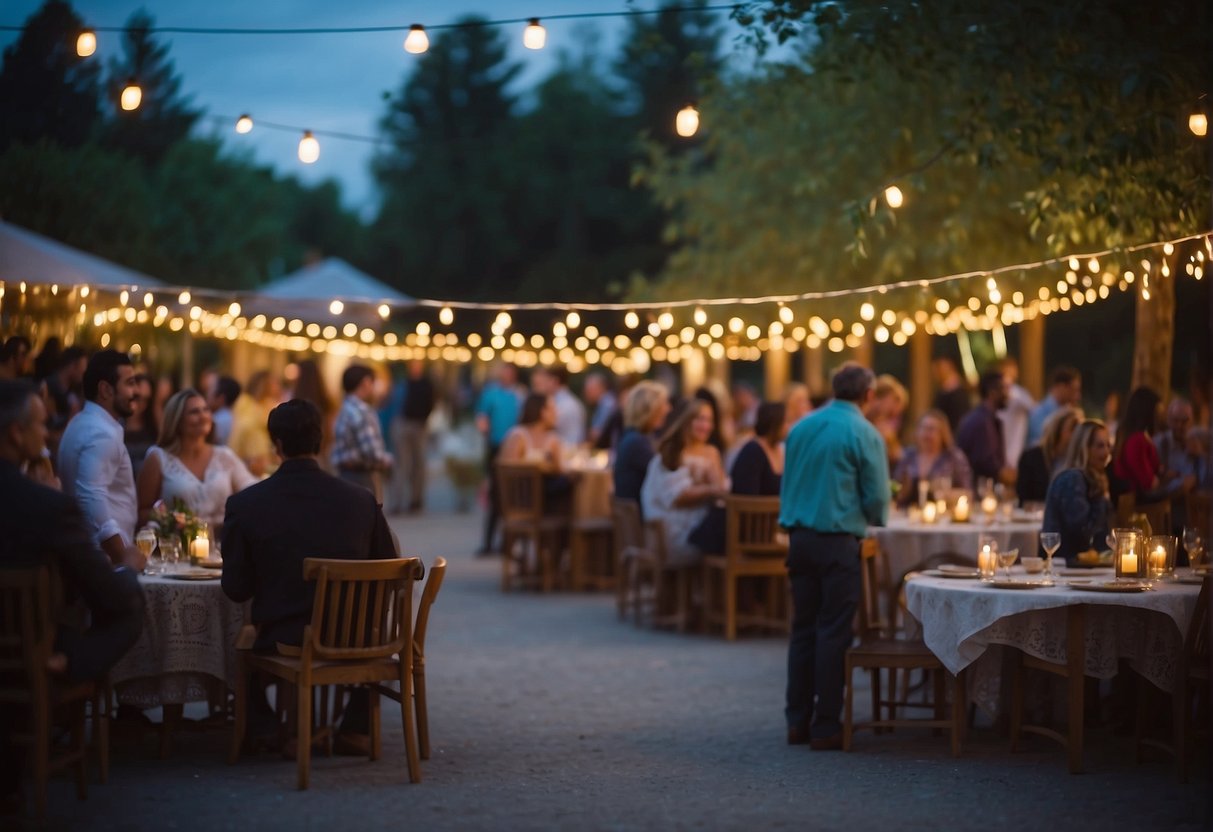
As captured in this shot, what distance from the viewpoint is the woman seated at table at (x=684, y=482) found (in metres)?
11.0

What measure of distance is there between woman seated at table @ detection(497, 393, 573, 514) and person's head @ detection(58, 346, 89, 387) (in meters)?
4.80

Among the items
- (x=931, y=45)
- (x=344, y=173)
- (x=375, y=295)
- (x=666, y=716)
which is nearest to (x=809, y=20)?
(x=931, y=45)

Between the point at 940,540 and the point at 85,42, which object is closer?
Answer: the point at 85,42

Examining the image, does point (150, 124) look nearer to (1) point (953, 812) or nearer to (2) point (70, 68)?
(2) point (70, 68)

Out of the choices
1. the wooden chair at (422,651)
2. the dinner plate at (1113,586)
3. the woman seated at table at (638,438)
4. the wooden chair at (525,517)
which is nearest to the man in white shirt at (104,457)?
the wooden chair at (422,651)

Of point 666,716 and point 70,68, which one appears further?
point 70,68

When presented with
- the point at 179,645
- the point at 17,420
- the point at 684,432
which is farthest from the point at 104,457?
the point at 684,432

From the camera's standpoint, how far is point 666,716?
26.6ft

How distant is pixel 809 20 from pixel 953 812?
567 centimetres

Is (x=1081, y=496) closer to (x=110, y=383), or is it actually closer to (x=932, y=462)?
(x=932, y=462)

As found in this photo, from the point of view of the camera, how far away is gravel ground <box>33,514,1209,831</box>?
5781 mm

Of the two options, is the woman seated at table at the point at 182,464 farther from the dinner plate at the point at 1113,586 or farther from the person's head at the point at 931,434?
the person's head at the point at 931,434

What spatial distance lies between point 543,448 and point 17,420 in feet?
28.8

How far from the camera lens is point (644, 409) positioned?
39.8ft
